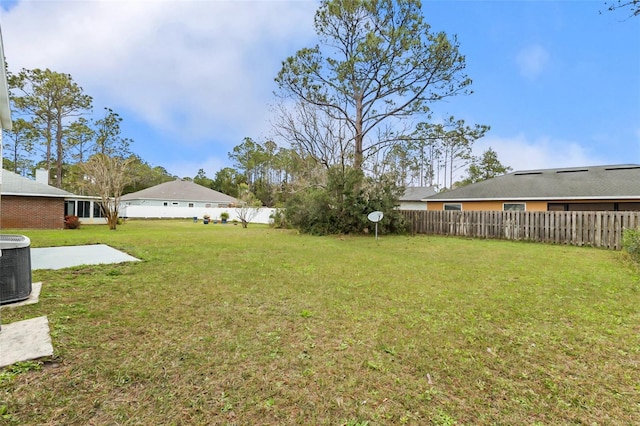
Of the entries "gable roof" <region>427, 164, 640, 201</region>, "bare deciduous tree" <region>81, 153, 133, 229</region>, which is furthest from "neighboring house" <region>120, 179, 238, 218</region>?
"gable roof" <region>427, 164, 640, 201</region>

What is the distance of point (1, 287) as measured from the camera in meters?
3.51

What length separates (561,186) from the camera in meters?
14.1

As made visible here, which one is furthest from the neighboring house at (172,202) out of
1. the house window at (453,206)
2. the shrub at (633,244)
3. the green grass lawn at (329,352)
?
the shrub at (633,244)

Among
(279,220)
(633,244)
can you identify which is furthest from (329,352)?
(279,220)

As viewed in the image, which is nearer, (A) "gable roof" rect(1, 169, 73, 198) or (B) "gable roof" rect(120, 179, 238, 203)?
(A) "gable roof" rect(1, 169, 73, 198)

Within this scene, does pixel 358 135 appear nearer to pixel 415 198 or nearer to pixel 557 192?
pixel 557 192

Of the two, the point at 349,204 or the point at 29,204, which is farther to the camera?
the point at 29,204

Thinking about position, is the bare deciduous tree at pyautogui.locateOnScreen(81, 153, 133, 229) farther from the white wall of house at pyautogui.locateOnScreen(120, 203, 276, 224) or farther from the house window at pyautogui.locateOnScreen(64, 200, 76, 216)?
the white wall of house at pyautogui.locateOnScreen(120, 203, 276, 224)

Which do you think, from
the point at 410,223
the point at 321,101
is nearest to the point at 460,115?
the point at 410,223

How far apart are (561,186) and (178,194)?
34.9 m

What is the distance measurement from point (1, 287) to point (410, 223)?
14.2 metres

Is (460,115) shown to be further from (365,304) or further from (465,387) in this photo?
(465,387)

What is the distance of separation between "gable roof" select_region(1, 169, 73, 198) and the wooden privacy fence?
19583mm

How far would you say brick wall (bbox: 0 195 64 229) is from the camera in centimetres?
1490
